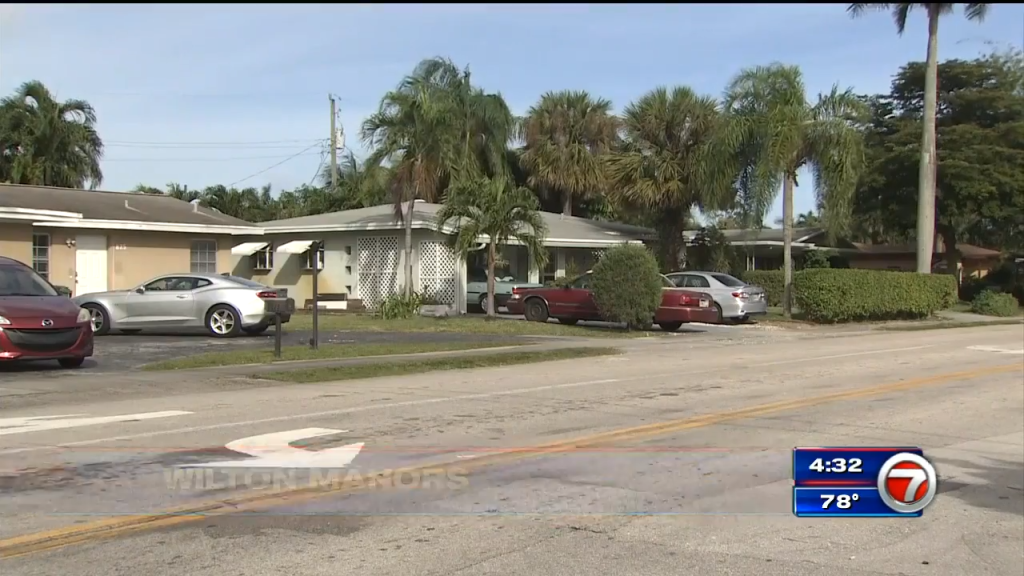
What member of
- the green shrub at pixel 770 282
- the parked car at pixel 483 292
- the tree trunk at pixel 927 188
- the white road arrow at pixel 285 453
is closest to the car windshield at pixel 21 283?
the white road arrow at pixel 285 453

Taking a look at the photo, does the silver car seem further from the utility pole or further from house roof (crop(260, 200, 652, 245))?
the utility pole

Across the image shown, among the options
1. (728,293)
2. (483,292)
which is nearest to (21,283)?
(483,292)

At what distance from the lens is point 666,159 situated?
1379 inches

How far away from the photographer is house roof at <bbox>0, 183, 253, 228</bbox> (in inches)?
1028

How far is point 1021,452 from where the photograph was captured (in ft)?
30.6

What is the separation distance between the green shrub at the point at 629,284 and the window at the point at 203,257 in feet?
40.7

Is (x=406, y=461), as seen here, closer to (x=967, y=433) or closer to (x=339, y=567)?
(x=339, y=567)

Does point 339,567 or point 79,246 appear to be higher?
point 79,246

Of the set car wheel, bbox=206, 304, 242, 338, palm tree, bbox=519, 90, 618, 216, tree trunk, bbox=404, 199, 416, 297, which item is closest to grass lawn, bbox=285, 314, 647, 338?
tree trunk, bbox=404, 199, 416, 297

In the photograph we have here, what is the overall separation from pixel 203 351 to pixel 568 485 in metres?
11.8

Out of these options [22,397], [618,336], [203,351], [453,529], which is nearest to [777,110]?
[618,336]

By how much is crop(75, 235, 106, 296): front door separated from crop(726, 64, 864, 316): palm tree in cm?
1979

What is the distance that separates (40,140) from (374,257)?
58.4 feet

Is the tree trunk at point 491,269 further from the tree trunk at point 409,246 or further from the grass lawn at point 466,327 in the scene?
the tree trunk at point 409,246
